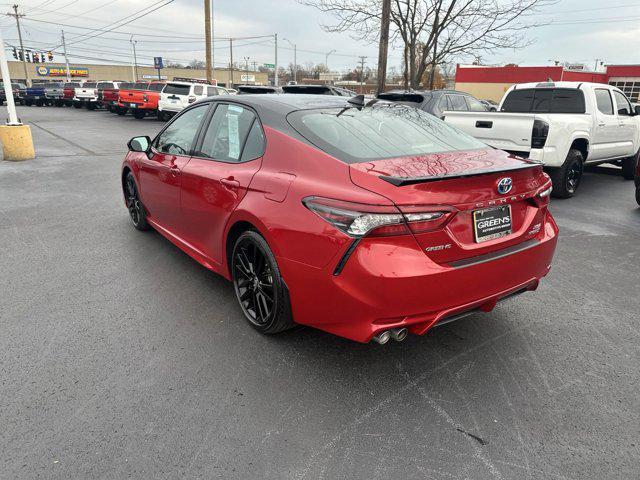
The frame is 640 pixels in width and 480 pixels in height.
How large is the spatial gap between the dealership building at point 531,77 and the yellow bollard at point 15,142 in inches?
1492

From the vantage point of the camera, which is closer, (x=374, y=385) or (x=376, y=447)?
(x=376, y=447)

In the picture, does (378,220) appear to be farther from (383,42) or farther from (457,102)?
(383,42)

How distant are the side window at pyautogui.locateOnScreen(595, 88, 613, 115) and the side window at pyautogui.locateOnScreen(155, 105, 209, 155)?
7605 mm

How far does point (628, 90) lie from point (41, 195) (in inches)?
2034

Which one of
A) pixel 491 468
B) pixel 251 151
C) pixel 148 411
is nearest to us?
pixel 491 468

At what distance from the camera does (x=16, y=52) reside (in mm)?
74250

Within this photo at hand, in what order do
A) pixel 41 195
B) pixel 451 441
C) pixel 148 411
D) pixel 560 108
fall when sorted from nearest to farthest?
pixel 451 441
pixel 148 411
pixel 41 195
pixel 560 108

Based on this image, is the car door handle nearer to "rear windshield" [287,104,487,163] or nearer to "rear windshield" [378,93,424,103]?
"rear windshield" [287,104,487,163]

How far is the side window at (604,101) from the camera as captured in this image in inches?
335

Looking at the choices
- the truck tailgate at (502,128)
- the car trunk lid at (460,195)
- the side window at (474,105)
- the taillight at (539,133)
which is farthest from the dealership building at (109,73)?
the car trunk lid at (460,195)

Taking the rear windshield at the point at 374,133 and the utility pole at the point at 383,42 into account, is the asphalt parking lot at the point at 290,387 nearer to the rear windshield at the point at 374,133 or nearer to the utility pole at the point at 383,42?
the rear windshield at the point at 374,133

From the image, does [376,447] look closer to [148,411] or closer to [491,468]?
[491,468]

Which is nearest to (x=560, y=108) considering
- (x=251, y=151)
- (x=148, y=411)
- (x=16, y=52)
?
(x=251, y=151)

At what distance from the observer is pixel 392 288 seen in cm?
236
